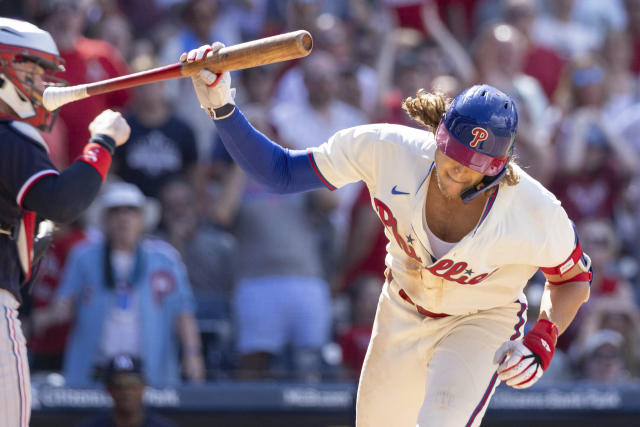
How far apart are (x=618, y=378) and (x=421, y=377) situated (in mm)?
3054

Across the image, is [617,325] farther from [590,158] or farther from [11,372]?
[11,372]

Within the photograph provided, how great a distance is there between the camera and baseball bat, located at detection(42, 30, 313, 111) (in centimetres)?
344

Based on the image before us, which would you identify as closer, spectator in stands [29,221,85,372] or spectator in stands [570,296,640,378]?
spectator in stands [29,221,85,372]

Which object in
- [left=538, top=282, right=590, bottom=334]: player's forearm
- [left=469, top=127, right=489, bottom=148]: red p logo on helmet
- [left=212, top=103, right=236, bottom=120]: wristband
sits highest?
[left=212, top=103, right=236, bottom=120]: wristband

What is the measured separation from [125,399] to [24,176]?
2.28 m

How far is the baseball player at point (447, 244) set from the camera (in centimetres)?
358

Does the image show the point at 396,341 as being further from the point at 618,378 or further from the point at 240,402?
the point at 618,378

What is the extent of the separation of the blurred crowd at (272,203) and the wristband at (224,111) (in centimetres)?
226

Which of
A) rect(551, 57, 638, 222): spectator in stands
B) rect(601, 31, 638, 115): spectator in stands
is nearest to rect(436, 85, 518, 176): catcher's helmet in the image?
rect(551, 57, 638, 222): spectator in stands

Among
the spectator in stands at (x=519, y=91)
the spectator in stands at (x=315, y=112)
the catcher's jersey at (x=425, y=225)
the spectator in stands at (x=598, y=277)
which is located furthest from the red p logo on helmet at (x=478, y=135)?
the spectator in stands at (x=519, y=91)

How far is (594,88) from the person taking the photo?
7.71 metres

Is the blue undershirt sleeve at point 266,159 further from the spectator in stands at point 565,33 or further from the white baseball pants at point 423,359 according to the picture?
the spectator in stands at point 565,33

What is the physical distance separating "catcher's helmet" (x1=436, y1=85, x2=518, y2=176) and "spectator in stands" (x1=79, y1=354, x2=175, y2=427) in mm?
2765

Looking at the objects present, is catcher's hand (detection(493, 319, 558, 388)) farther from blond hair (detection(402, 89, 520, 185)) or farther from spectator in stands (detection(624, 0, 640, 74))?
spectator in stands (detection(624, 0, 640, 74))
